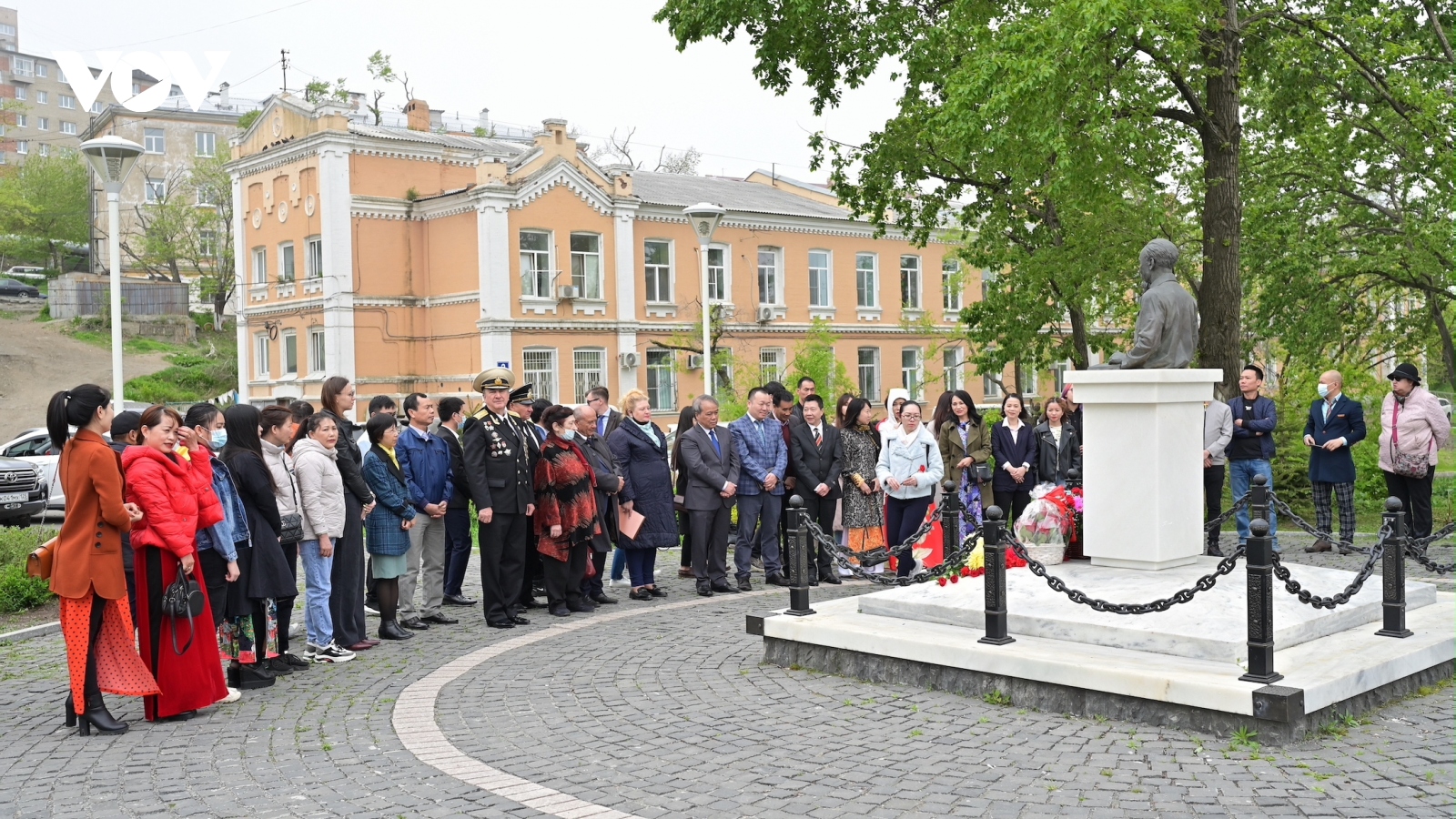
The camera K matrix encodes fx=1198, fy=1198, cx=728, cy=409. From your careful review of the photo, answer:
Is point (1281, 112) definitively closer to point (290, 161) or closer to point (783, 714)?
point (783, 714)

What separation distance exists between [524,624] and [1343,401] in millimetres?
9071

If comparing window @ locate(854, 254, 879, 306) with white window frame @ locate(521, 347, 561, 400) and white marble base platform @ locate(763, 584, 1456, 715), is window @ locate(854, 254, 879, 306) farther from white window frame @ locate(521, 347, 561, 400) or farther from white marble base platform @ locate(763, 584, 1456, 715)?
white marble base platform @ locate(763, 584, 1456, 715)

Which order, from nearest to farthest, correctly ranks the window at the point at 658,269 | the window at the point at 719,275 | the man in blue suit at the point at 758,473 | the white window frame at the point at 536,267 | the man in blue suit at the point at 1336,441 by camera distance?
1. the man in blue suit at the point at 758,473
2. the man in blue suit at the point at 1336,441
3. the white window frame at the point at 536,267
4. the window at the point at 658,269
5. the window at the point at 719,275

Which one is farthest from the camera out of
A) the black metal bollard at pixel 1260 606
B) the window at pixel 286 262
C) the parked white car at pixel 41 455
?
the window at pixel 286 262

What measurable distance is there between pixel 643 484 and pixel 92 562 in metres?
5.41

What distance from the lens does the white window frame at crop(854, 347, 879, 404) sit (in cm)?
4319

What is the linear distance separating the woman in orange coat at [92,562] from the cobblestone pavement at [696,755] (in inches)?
12.8

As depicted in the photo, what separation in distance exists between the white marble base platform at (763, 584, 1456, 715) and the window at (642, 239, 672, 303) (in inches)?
1206

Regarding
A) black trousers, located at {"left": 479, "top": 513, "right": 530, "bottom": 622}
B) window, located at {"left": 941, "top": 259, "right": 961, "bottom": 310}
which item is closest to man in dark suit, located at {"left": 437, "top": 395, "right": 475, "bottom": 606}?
black trousers, located at {"left": 479, "top": 513, "right": 530, "bottom": 622}

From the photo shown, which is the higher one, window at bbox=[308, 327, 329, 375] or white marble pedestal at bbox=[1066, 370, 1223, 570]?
window at bbox=[308, 327, 329, 375]

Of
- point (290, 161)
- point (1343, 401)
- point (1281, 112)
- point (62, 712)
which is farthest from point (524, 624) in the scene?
point (290, 161)

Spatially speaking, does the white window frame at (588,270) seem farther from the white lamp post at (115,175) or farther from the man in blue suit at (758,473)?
the man in blue suit at (758,473)

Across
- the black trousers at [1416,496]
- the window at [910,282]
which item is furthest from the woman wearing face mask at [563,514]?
the window at [910,282]

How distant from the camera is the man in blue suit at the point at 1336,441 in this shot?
12945 millimetres
